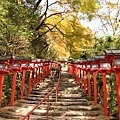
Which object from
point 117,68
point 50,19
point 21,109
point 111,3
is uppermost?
point 111,3

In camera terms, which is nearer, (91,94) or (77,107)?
(77,107)

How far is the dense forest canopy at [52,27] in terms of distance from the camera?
15328 mm

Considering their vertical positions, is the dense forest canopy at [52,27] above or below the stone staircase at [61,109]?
above

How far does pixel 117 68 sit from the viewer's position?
8.69 metres

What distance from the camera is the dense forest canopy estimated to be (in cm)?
1533

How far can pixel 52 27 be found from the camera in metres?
29.1

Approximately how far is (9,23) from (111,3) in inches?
759

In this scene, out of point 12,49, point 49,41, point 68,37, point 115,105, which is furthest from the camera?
point 49,41

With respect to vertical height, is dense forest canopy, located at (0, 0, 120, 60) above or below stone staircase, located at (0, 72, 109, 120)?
above

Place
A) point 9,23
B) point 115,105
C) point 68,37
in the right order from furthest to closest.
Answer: point 68,37 → point 9,23 → point 115,105

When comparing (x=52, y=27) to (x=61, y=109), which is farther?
(x=52, y=27)

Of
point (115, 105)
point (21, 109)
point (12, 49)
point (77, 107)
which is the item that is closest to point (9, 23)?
point (12, 49)

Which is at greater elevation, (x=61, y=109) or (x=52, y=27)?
(x=52, y=27)

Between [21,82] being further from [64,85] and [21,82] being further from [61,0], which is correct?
[61,0]
